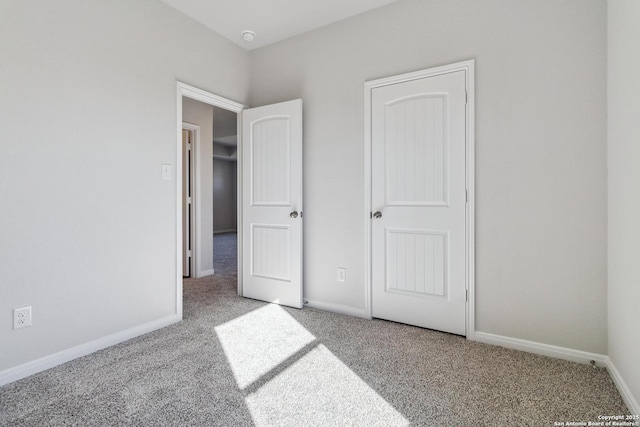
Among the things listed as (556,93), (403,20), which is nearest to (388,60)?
(403,20)

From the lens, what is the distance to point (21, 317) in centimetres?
188

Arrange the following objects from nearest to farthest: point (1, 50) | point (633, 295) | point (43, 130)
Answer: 1. point (633, 295)
2. point (1, 50)
3. point (43, 130)

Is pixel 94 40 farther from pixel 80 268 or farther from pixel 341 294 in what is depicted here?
pixel 341 294

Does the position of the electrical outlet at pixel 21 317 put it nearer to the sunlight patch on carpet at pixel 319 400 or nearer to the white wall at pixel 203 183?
the sunlight patch on carpet at pixel 319 400

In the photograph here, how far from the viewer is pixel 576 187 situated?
6.61 ft

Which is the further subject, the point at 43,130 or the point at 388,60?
the point at 388,60

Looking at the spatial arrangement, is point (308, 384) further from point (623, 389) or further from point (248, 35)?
point (248, 35)

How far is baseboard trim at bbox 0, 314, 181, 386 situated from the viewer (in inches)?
72.3

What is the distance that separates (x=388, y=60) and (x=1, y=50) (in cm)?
248

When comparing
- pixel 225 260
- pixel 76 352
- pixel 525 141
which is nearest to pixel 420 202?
pixel 525 141

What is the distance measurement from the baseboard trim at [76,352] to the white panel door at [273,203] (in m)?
0.91

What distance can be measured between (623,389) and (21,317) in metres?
3.24

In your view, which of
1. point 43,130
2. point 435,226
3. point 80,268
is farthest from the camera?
point 435,226

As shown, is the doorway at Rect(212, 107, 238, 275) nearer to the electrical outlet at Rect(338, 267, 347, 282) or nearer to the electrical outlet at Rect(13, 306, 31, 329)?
the electrical outlet at Rect(338, 267, 347, 282)
